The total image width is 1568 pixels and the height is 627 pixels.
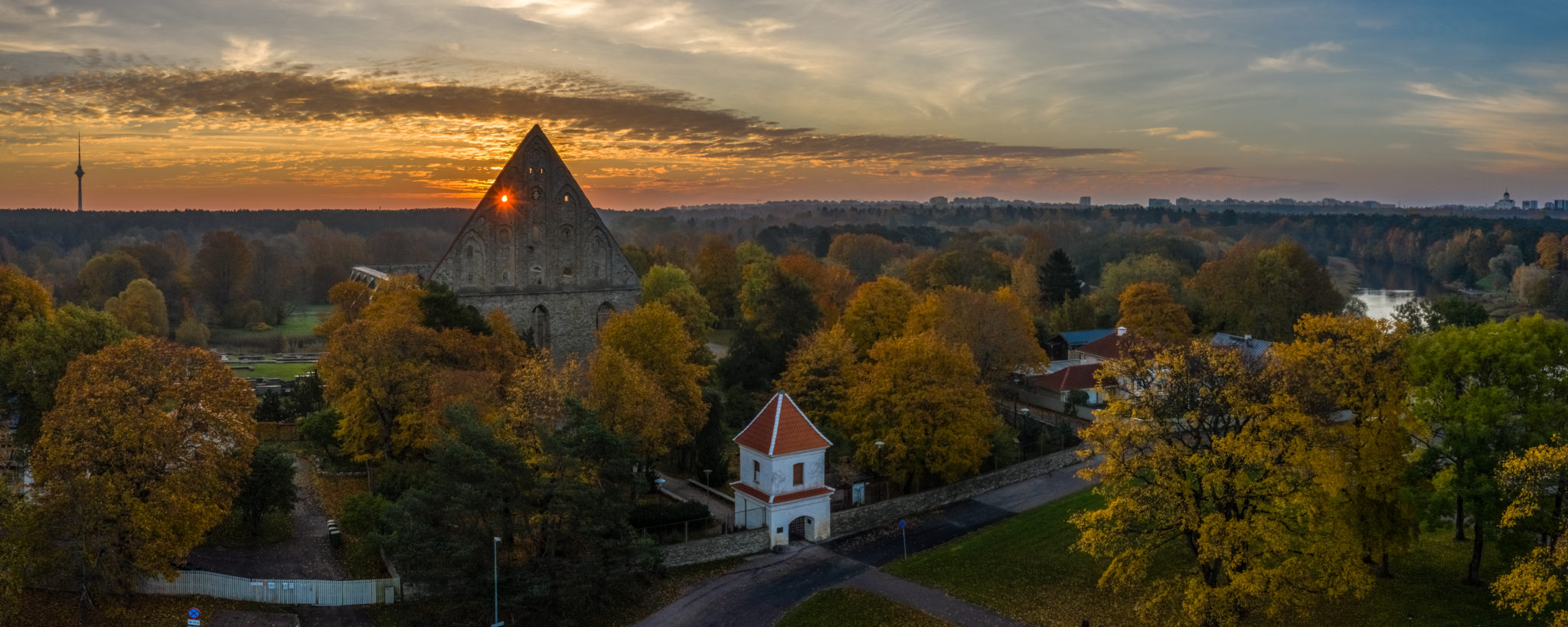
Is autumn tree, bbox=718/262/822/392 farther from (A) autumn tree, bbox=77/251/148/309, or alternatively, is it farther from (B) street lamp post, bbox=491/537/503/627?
(A) autumn tree, bbox=77/251/148/309

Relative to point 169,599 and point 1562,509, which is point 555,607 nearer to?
point 169,599

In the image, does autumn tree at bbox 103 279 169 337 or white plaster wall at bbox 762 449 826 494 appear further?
autumn tree at bbox 103 279 169 337

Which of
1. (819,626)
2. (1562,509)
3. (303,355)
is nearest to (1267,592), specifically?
(1562,509)

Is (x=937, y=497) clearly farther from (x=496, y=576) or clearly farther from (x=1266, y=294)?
(x=1266, y=294)

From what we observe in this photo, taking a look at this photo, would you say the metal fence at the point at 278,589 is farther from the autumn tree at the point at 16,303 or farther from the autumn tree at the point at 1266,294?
the autumn tree at the point at 1266,294

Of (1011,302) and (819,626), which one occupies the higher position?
(1011,302)

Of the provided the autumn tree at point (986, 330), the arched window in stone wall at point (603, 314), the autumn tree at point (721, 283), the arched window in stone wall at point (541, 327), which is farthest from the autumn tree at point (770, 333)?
the autumn tree at point (721, 283)

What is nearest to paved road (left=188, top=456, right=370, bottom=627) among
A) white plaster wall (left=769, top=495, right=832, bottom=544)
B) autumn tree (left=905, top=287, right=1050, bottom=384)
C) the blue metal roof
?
white plaster wall (left=769, top=495, right=832, bottom=544)
